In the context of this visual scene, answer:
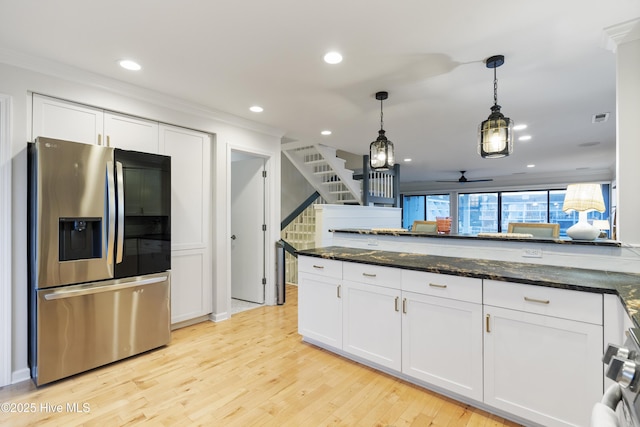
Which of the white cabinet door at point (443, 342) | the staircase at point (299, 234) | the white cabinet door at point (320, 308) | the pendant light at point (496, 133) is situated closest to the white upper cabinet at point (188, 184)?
the white cabinet door at point (320, 308)

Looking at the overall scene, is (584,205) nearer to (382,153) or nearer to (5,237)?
(382,153)

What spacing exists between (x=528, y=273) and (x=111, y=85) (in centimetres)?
355

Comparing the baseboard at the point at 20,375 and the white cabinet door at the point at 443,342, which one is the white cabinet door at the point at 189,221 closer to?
the baseboard at the point at 20,375

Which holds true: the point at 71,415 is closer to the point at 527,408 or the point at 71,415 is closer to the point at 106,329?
the point at 106,329

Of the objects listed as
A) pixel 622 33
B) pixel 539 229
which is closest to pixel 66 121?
pixel 622 33

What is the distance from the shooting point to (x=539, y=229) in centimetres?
335

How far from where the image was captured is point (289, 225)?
21.5 feet

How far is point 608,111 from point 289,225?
5.10 meters

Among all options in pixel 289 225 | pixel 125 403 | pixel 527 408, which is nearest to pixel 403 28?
pixel 527 408

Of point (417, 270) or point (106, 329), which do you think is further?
point (106, 329)

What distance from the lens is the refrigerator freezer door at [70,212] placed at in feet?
7.25

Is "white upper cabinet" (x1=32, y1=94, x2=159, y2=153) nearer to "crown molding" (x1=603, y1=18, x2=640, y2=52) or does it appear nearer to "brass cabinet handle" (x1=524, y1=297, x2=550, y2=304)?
"brass cabinet handle" (x1=524, y1=297, x2=550, y2=304)

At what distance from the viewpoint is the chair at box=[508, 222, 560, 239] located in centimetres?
322

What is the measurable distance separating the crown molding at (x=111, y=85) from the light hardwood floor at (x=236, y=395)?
2.35 metres
